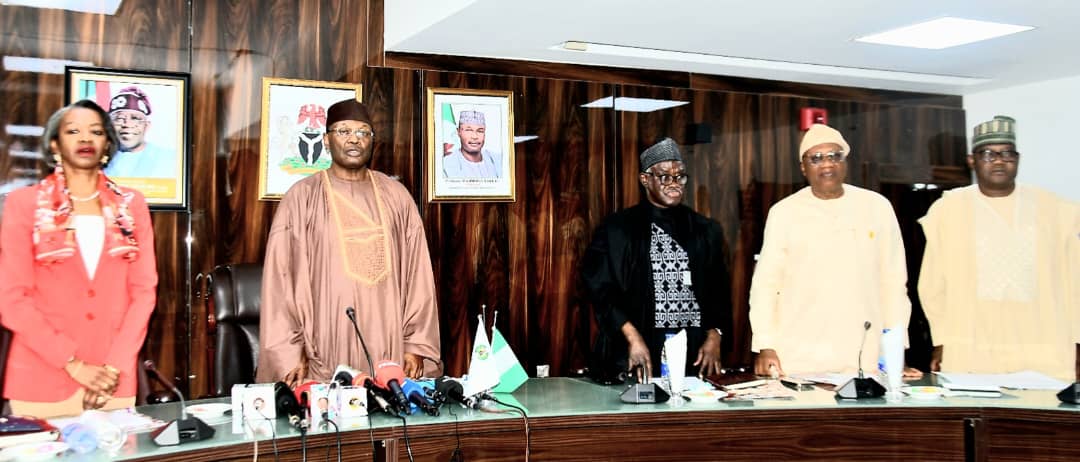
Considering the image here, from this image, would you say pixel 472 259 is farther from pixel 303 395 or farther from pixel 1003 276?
pixel 1003 276

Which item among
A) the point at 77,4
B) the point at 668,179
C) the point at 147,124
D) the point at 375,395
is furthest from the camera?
the point at 668,179

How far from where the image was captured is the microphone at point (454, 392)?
120 inches

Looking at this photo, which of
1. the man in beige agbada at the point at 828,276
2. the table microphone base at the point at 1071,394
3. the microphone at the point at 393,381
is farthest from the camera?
the man in beige agbada at the point at 828,276

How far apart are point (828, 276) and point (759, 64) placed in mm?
1579

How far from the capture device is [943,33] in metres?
4.75

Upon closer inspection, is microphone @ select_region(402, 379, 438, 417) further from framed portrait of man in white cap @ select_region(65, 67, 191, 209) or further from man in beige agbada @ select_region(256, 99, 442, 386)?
framed portrait of man in white cap @ select_region(65, 67, 191, 209)

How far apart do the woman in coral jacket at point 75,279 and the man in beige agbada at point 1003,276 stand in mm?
3521

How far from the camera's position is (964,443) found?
3.15 meters

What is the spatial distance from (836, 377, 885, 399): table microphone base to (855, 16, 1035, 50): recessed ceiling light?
1958mm

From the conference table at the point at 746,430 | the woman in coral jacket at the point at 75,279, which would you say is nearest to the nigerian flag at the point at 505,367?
the conference table at the point at 746,430

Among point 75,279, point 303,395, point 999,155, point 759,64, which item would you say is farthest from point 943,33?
point 75,279

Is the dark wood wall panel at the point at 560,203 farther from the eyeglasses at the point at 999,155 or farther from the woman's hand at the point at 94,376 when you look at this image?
the woman's hand at the point at 94,376

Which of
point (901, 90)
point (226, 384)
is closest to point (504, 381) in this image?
point (226, 384)

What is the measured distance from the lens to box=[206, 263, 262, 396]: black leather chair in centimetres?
405
